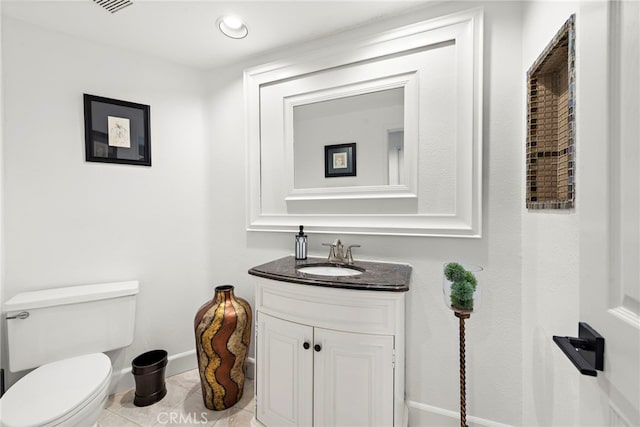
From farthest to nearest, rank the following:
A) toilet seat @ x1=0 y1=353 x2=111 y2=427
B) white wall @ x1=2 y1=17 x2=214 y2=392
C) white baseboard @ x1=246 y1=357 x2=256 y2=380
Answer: white baseboard @ x1=246 y1=357 x2=256 y2=380 < white wall @ x1=2 y1=17 x2=214 y2=392 < toilet seat @ x1=0 y1=353 x2=111 y2=427

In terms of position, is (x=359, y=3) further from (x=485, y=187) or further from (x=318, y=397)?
(x=318, y=397)

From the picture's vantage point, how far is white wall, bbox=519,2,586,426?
0.93 m

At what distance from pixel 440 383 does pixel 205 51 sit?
2.56 meters

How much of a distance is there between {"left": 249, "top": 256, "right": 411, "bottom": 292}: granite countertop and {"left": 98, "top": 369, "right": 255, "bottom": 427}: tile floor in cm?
95

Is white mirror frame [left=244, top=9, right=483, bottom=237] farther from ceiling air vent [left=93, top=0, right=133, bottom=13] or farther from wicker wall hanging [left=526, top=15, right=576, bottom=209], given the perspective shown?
ceiling air vent [left=93, top=0, right=133, bottom=13]

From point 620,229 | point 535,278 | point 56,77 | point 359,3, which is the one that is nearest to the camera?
point 620,229

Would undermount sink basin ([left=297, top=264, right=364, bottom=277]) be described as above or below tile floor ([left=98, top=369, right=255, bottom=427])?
above

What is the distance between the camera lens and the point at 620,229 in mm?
500

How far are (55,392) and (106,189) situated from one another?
1.18 metres

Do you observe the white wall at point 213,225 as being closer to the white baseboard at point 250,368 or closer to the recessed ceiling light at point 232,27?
the recessed ceiling light at point 232,27

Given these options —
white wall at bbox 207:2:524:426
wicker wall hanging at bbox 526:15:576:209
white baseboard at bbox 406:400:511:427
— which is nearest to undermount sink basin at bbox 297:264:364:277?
white wall at bbox 207:2:524:426

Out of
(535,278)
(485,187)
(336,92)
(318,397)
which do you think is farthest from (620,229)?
(336,92)

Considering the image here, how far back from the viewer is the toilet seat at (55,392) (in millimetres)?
1121

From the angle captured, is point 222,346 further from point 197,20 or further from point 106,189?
point 197,20
